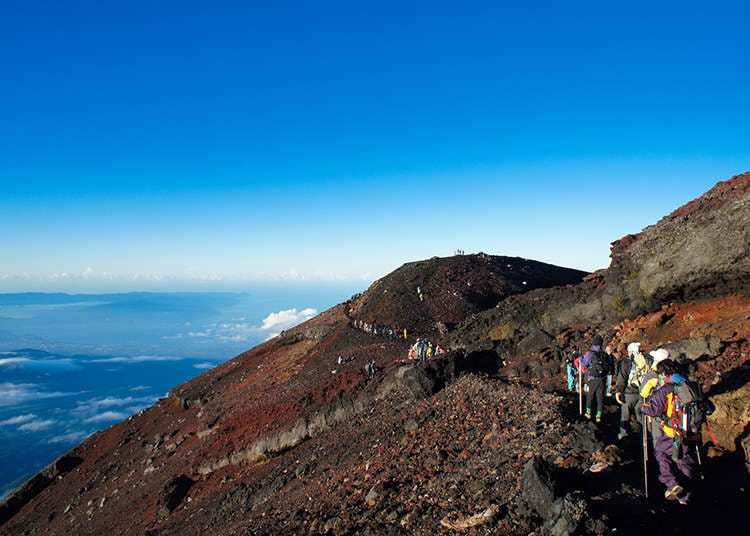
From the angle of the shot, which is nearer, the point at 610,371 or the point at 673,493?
the point at 673,493

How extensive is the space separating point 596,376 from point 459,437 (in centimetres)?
322

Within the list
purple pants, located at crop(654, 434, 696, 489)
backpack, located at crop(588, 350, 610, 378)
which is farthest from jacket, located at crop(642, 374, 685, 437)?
backpack, located at crop(588, 350, 610, 378)

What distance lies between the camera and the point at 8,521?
955 inches

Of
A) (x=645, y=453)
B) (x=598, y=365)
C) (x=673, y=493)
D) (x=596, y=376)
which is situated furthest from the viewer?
(x=598, y=365)

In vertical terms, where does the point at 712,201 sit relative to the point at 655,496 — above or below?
above

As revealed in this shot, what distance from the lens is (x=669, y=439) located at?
6.32m

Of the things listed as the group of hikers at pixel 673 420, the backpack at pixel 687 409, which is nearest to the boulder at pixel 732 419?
the group of hikers at pixel 673 420

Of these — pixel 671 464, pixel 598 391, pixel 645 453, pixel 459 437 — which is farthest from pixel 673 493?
pixel 459 437

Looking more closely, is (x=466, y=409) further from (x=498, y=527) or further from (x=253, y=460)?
(x=253, y=460)

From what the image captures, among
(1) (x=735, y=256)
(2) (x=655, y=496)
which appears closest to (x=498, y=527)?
(2) (x=655, y=496)

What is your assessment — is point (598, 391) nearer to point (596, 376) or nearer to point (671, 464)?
point (596, 376)

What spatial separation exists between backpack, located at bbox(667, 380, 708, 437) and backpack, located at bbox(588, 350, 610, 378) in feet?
9.21

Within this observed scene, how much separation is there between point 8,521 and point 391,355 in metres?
23.1

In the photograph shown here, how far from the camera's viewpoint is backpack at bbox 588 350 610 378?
9086 millimetres
